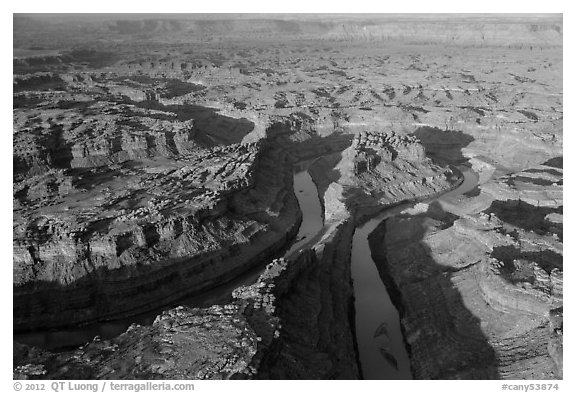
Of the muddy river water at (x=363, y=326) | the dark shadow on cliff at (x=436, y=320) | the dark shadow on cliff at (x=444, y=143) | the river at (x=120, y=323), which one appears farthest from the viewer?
the dark shadow on cliff at (x=444, y=143)

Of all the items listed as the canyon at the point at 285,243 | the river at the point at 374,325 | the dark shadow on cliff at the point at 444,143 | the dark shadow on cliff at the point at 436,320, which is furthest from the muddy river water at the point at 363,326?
the dark shadow on cliff at the point at 444,143

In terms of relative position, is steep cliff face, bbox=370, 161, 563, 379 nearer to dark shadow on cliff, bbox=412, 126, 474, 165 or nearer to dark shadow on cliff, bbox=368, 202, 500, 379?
dark shadow on cliff, bbox=368, 202, 500, 379

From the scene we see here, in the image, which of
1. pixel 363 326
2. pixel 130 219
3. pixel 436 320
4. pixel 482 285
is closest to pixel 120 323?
pixel 130 219

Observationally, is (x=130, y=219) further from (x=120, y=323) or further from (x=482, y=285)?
(x=482, y=285)

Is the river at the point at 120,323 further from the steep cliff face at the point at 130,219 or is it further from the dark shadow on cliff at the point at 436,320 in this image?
the dark shadow on cliff at the point at 436,320

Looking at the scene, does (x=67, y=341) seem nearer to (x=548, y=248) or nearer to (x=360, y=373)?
(x=360, y=373)
